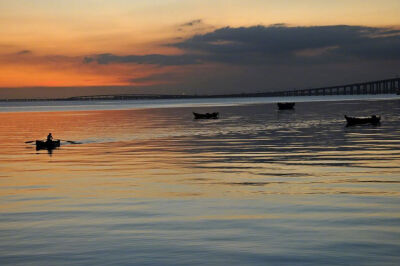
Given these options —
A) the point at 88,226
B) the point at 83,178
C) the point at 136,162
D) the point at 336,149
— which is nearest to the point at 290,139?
the point at 336,149

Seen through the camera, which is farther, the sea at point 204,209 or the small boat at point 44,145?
the small boat at point 44,145

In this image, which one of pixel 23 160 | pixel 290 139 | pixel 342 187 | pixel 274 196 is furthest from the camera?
pixel 290 139

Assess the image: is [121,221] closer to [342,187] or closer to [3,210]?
[3,210]

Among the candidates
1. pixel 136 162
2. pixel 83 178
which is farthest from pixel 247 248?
pixel 136 162

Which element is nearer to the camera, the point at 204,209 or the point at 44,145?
the point at 204,209

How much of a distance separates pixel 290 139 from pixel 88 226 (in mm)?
33086

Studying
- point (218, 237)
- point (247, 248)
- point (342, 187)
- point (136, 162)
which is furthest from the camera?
point (136, 162)

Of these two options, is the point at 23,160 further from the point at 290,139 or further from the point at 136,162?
the point at 290,139

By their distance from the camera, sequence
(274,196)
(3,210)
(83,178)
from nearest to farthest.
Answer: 1. (3,210)
2. (274,196)
3. (83,178)

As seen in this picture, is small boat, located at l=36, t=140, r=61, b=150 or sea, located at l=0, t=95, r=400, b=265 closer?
sea, located at l=0, t=95, r=400, b=265

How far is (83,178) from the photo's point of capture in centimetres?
2577

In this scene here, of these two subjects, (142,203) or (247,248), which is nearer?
(247,248)

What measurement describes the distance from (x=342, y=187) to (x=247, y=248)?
924 cm

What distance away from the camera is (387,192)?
20.5m
